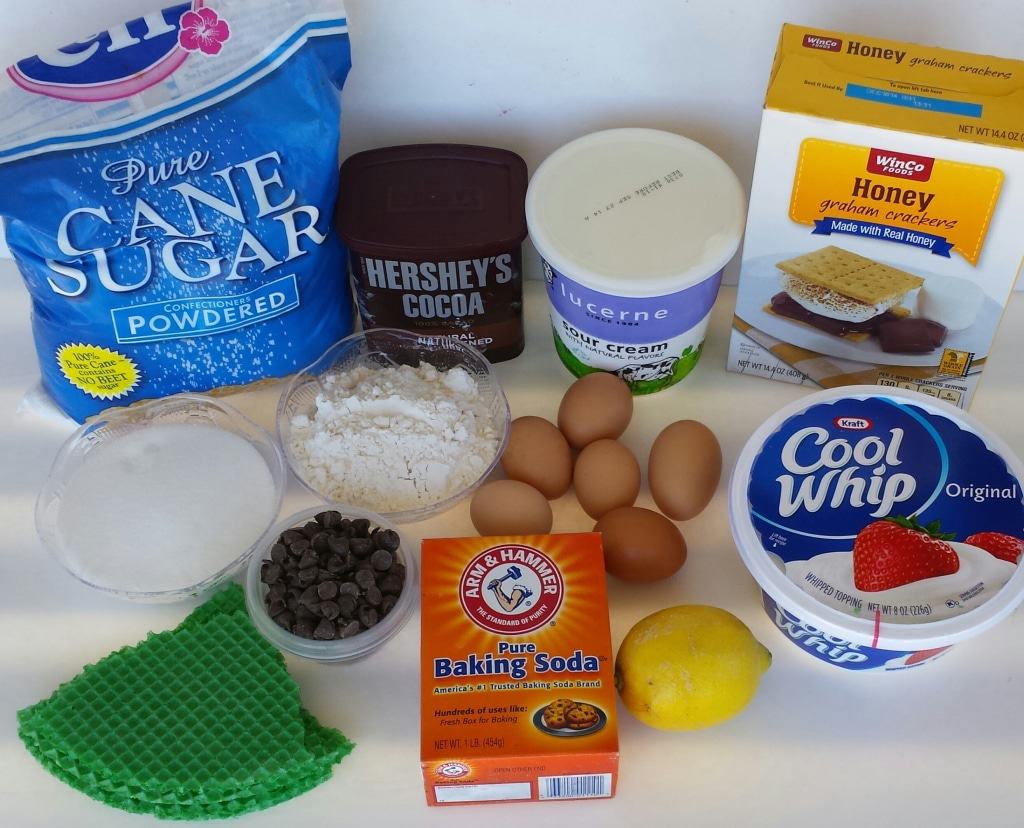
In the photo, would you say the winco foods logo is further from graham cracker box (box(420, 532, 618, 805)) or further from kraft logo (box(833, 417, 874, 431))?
kraft logo (box(833, 417, 874, 431))

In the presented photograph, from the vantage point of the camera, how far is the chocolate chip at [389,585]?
106 centimetres

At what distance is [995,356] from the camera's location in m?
1.28

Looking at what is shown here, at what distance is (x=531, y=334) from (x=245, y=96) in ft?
1.48

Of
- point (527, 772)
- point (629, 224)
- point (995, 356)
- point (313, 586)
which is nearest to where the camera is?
point (527, 772)

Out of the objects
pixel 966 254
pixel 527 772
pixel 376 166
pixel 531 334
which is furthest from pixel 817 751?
pixel 376 166

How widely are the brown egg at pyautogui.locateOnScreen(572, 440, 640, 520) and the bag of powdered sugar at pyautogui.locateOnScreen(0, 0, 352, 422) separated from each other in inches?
14.8

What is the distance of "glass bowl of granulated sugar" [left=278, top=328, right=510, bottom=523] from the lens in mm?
1167

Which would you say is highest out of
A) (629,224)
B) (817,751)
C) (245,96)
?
(245,96)

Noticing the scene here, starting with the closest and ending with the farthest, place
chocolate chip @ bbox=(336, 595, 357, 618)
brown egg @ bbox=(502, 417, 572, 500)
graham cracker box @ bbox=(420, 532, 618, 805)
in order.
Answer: graham cracker box @ bbox=(420, 532, 618, 805) → chocolate chip @ bbox=(336, 595, 357, 618) → brown egg @ bbox=(502, 417, 572, 500)

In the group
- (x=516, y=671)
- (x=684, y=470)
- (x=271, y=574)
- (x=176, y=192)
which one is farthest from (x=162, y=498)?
(x=684, y=470)

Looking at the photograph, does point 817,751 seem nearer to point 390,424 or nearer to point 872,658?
point 872,658

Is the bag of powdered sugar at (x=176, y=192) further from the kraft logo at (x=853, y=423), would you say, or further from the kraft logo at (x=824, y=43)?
the kraft logo at (x=853, y=423)

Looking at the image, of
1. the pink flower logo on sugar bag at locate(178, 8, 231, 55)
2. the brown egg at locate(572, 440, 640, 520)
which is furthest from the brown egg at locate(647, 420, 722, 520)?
the pink flower logo on sugar bag at locate(178, 8, 231, 55)

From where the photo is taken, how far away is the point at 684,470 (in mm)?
1121
